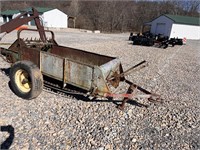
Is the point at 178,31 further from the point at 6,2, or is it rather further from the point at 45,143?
the point at 6,2

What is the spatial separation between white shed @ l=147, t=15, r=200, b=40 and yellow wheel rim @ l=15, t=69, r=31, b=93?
30.5m

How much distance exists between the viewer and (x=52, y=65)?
4559mm

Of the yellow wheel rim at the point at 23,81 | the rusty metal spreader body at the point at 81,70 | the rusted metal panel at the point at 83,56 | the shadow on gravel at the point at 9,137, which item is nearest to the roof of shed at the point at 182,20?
the rusted metal panel at the point at 83,56

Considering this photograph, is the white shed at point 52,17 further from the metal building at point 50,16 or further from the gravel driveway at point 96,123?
the gravel driveway at point 96,123

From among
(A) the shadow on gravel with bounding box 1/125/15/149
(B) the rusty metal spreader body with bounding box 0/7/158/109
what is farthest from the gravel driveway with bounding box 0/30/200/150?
(B) the rusty metal spreader body with bounding box 0/7/158/109

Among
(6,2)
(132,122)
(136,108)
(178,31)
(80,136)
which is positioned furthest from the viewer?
(6,2)

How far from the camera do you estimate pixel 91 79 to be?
4109mm

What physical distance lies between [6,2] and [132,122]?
7623 centimetres

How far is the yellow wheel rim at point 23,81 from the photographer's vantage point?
15.6 feet

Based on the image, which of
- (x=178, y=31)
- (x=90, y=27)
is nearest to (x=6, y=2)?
(x=90, y=27)

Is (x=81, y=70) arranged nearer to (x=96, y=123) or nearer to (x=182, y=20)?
(x=96, y=123)

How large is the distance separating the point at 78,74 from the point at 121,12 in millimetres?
50841

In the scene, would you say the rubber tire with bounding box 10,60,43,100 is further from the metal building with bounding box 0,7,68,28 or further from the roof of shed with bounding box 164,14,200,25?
the metal building with bounding box 0,7,68,28

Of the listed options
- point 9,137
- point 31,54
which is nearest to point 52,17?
point 31,54
